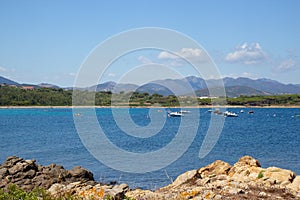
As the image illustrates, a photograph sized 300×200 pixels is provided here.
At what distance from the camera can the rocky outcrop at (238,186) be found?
38.5 ft

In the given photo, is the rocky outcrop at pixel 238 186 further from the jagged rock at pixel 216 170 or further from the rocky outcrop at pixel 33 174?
the rocky outcrop at pixel 33 174

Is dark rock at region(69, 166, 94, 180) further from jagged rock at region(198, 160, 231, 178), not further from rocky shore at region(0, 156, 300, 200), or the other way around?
jagged rock at region(198, 160, 231, 178)

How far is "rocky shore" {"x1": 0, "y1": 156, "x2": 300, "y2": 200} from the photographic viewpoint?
11438 millimetres

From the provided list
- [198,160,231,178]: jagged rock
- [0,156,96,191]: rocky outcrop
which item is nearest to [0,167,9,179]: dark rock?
[0,156,96,191]: rocky outcrop

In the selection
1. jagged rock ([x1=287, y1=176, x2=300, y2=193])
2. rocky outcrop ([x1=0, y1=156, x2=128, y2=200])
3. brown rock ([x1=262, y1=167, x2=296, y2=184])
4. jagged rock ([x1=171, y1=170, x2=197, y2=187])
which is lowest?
rocky outcrop ([x1=0, y1=156, x2=128, y2=200])

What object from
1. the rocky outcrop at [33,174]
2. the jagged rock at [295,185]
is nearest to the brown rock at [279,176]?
the jagged rock at [295,185]

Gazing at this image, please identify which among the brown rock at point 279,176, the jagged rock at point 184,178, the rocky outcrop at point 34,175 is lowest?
the rocky outcrop at point 34,175

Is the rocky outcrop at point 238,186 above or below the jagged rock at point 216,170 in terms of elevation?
above

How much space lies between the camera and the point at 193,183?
60.7 ft

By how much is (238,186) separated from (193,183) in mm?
5402

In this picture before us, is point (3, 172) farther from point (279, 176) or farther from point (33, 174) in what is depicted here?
point (279, 176)

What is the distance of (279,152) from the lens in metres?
48.2

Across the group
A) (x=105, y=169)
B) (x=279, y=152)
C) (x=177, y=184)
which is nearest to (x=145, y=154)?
(x=105, y=169)

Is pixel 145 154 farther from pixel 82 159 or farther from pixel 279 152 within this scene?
pixel 279 152
